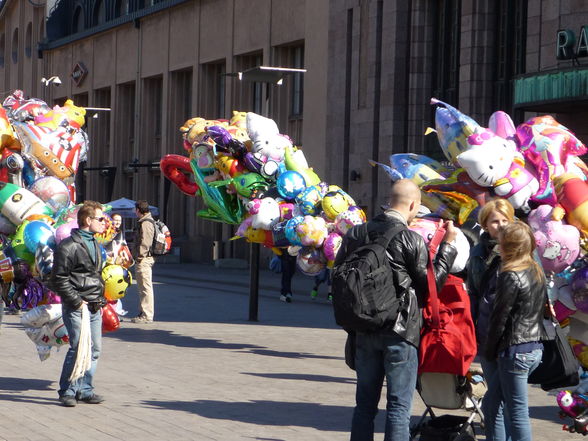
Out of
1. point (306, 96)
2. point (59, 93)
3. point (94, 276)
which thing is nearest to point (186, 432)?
point (94, 276)

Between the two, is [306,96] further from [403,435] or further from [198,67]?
[403,435]

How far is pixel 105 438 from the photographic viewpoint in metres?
8.86

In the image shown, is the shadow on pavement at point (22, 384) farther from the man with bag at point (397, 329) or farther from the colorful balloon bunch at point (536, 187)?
the man with bag at point (397, 329)

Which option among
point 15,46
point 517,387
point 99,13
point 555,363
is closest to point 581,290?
point 555,363

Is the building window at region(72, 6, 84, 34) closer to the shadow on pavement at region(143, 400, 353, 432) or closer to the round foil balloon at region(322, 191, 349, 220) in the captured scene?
the round foil balloon at region(322, 191, 349, 220)

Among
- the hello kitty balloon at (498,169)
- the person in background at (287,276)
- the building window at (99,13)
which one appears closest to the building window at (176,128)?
the building window at (99,13)

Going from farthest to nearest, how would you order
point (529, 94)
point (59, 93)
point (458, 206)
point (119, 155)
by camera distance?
point (59, 93)
point (119, 155)
point (529, 94)
point (458, 206)

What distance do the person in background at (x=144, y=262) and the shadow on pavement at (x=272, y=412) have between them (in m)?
7.54

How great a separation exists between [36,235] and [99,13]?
148ft

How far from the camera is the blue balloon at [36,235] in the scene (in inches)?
436

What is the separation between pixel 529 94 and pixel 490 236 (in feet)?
49.3

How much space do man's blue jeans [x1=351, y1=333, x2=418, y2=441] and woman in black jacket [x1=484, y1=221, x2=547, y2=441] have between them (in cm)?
55

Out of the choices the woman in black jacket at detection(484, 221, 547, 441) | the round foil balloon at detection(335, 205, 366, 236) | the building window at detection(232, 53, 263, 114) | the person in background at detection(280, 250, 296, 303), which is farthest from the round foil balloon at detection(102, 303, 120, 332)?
the building window at detection(232, 53, 263, 114)

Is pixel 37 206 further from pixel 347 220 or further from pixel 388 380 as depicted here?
pixel 388 380
